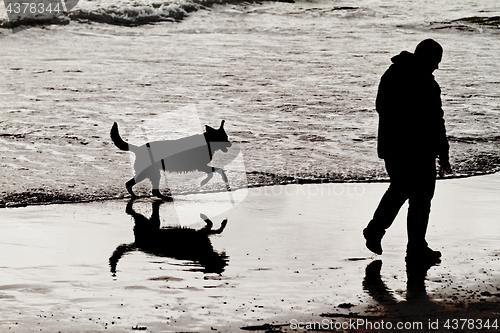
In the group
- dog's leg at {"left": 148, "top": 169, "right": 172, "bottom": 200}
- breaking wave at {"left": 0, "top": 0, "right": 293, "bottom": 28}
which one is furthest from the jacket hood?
breaking wave at {"left": 0, "top": 0, "right": 293, "bottom": 28}

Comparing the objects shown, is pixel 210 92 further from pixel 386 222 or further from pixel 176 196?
pixel 386 222

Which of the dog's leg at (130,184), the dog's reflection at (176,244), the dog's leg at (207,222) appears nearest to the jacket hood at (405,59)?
the dog's reflection at (176,244)

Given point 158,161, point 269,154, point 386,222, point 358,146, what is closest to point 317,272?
point 386,222

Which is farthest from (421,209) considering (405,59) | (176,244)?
(176,244)

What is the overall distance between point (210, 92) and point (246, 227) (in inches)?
353

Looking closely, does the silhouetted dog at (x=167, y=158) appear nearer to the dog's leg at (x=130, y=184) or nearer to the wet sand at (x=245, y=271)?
the dog's leg at (x=130, y=184)

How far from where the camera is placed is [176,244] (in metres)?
5.12

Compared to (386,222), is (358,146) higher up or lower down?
lower down

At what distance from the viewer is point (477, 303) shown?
378 centimetres

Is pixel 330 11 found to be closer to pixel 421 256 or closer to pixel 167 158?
pixel 167 158

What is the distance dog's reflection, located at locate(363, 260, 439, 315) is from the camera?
3.68m

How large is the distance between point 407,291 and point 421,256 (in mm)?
683

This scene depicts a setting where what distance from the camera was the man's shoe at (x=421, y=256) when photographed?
459 cm

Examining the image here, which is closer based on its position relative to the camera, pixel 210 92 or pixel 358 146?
pixel 358 146
